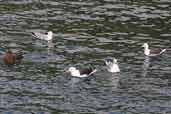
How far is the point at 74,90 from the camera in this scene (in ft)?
116

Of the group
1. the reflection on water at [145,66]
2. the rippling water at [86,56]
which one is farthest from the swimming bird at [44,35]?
the reflection on water at [145,66]

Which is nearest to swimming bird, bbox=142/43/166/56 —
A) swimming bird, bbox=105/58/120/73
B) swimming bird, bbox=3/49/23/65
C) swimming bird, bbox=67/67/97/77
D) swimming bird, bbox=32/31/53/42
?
swimming bird, bbox=105/58/120/73

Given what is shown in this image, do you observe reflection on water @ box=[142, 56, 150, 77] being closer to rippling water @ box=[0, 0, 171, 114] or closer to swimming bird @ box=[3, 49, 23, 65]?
rippling water @ box=[0, 0, 171, 114]

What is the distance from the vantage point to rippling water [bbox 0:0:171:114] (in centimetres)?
3338

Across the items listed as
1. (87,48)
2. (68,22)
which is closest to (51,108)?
(87,48)

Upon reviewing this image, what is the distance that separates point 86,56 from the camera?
137 feet

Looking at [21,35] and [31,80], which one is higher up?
[21,35]

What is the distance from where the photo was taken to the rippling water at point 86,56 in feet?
109

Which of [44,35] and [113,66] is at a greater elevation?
[44,35]

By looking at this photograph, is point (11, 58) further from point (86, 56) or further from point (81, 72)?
point (86, 56)

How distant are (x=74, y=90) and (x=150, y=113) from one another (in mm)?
5052

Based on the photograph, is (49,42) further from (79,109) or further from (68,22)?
(79,109)

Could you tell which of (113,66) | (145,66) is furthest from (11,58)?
(145,66)

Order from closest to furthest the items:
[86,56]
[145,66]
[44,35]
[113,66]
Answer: [113,66], [145,66], [86,56], [44,35]
